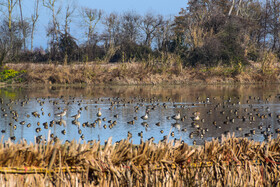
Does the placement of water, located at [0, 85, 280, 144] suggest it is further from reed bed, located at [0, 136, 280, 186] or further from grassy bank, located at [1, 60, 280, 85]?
grassy bank, located at [1, 60, 280, 85]

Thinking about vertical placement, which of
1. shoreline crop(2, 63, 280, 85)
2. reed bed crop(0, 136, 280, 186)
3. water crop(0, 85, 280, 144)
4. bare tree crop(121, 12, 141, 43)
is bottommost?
water crop(0, 85, 280, 144)

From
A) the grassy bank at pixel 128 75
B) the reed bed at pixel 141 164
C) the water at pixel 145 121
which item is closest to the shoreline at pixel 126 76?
the grassy bank at pixel 128 75

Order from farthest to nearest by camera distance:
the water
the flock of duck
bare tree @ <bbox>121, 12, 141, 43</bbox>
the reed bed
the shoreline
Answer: bare tree @ <bbox>121, 12, 141, 43</bbox>, the shoreline, the flock of duck, the water, the reed bed

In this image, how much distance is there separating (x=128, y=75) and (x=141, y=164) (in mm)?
28408

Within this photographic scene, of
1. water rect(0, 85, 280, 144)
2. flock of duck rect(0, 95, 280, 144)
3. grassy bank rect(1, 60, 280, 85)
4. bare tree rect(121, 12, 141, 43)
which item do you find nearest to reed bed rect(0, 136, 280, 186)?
flock of duck rect(0, 95, 280, 144)

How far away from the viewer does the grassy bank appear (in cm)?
3173

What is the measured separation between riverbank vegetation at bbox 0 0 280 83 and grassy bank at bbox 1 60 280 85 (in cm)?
8

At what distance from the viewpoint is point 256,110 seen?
1432 centimetres

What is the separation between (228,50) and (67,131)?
31.6 metres

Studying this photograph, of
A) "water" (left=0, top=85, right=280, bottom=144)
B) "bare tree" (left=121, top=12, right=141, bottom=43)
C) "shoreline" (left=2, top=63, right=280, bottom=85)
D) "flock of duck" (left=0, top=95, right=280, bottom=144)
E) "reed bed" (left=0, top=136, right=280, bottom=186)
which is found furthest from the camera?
"bare tree" (left=121, top=12, right=141, bottom=43)

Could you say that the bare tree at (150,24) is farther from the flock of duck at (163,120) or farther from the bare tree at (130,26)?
the flock of duck at (163,120)

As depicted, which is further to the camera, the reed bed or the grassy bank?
the grassy bank

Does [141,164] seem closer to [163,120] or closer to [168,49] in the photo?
[163,120]

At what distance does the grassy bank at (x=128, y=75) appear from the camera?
104 feet
